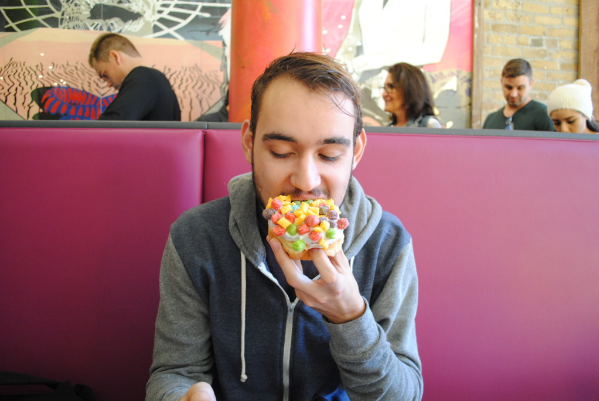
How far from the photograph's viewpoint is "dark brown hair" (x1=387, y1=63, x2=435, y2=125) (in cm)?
269

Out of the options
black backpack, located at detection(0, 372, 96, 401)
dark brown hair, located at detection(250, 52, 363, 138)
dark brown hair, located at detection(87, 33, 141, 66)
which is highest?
dark brown hair, located at detection(87, 33, 141, 66)

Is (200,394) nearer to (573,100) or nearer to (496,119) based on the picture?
(573,100)

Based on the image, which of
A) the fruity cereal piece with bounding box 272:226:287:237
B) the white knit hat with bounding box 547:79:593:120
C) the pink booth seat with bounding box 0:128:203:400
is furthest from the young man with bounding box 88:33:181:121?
the white knit hat with bounding box 547:79:593:120

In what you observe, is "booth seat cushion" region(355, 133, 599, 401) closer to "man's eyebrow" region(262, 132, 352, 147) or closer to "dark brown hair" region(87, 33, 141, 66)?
"man's eyebrow" region(262, 132, 352, 147)

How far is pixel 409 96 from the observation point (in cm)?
271

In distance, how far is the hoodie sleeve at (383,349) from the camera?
2.76 ft

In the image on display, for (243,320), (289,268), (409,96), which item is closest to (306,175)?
(289,268)

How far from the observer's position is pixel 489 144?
1.31m

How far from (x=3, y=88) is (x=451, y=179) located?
388 cm

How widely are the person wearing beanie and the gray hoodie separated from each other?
2683 millimetres

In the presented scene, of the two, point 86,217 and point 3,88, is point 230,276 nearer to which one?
point 86,217

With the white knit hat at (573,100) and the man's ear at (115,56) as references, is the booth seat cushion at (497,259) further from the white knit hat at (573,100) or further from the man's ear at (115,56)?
the man's ear at (115,56)

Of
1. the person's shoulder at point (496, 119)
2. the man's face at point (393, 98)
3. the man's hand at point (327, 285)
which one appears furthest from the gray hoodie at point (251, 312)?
the person's shoulder at point (496, 119)

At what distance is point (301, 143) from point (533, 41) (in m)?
4.69
